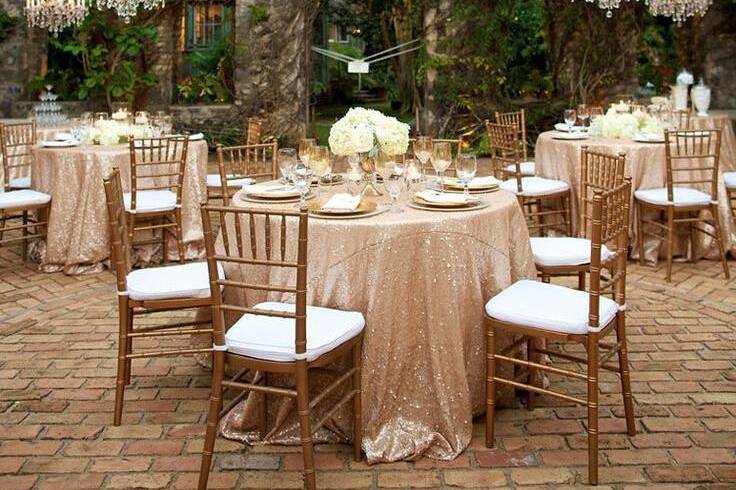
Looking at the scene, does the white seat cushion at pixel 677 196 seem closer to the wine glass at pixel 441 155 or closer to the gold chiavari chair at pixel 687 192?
the gold chiavari chair at pixel 687 192

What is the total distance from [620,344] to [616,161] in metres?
0.88

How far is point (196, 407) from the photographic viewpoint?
12.8 feet

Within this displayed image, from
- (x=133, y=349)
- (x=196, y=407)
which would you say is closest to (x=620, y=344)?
(x=196, y=407)

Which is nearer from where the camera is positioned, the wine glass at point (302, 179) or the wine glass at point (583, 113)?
the wine glass at point (302, 179)

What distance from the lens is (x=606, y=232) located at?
3.37 m

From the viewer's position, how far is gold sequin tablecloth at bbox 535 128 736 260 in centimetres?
622

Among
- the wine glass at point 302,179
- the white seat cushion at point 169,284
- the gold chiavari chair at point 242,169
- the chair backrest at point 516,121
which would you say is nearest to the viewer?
the white seat cushion at point 169,284

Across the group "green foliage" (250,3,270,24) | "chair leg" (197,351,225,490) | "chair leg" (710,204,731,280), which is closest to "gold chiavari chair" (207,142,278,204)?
"chair leg" (197,351,225,490)

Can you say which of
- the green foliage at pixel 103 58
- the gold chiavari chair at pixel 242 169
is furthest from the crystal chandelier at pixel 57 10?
the gold chiavari chair at pixel 242 169

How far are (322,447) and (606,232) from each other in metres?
1.39

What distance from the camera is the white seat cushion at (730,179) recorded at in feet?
21.5

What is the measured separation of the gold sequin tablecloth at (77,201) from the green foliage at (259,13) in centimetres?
564

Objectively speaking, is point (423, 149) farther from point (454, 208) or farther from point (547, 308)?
point (547, 308)

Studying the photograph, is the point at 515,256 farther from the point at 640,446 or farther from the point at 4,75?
the point at 4,75
